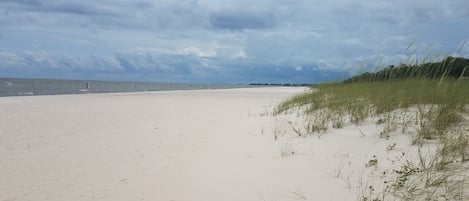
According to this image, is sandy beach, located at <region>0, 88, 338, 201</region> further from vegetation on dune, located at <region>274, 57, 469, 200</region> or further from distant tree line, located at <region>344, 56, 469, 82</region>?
distant tree line, located at <region>344, 56, 469, 82</region>

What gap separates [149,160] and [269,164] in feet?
6.86

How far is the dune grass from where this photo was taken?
372cm

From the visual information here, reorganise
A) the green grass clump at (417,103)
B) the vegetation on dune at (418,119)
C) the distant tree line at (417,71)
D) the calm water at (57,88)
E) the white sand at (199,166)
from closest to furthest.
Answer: the vegetation on dune at (418,119)
the white sand at (199,166)
the green grass clump at (417,103)
the distant tree line at (417,71)
the calm water at (57,88)

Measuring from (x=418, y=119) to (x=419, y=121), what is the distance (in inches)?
4.3

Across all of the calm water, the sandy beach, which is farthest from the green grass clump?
the calm water

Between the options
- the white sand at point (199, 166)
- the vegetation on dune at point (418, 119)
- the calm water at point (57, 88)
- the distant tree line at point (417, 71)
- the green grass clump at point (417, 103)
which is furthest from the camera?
the calm water at point (57, 88)

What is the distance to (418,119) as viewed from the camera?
607 cm

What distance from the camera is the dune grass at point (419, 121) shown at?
372cm

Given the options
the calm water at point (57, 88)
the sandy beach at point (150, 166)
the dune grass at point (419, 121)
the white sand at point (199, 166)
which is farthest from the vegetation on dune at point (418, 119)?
the calm water at point (57, 88)

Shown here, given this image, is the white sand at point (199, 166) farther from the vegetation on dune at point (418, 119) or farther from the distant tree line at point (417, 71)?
the distant tree line at point (417, 71)

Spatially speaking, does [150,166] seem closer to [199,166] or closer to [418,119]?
[199,166]

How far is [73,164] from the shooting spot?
5922 millimetres

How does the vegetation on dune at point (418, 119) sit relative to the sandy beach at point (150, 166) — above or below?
above

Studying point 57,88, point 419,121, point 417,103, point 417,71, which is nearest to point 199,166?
point 419,121
